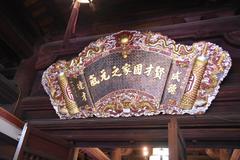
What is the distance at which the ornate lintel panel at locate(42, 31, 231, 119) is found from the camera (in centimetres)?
360

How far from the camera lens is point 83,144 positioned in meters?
4.24

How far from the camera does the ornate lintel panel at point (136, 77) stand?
11.8 feet

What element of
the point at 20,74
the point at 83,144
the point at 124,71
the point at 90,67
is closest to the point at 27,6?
the point at 20,74

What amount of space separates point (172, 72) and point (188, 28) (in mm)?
934

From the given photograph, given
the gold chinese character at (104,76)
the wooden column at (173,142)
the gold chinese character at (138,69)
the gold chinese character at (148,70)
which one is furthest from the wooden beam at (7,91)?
the wooden column at (173,142)

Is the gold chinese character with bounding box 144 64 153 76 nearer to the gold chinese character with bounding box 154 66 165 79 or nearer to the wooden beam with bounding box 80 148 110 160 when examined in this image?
the gold chinese character with bounding box 154 66 165 79

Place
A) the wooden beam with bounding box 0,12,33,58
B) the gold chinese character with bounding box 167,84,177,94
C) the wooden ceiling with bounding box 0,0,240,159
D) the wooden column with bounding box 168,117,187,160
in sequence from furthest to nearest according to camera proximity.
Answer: the wooden beam with bounding box 0,12,33,58 → the gold chinese character with bounding box 167,84,177,94 → the wooden ceiling with bounding box 0,0,240,159 → the wooden column with bounding box 168,117,187,160

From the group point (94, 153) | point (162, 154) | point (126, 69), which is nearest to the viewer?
point (126, 69)

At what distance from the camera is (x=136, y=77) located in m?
3.91

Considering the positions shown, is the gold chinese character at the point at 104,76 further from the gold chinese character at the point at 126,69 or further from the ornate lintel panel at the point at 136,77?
the gold chinese character at the point at 126,69

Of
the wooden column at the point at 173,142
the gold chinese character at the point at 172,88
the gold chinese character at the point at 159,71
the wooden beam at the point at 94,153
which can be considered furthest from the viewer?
the wooden beam at the point at 94,153

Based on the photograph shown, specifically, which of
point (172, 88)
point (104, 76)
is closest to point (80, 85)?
point (104, 76)

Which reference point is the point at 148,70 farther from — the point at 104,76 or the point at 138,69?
the point at 104,76

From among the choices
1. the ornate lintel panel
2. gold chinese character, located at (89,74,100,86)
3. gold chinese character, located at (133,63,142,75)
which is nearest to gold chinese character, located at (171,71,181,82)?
the ornate lintel panel
